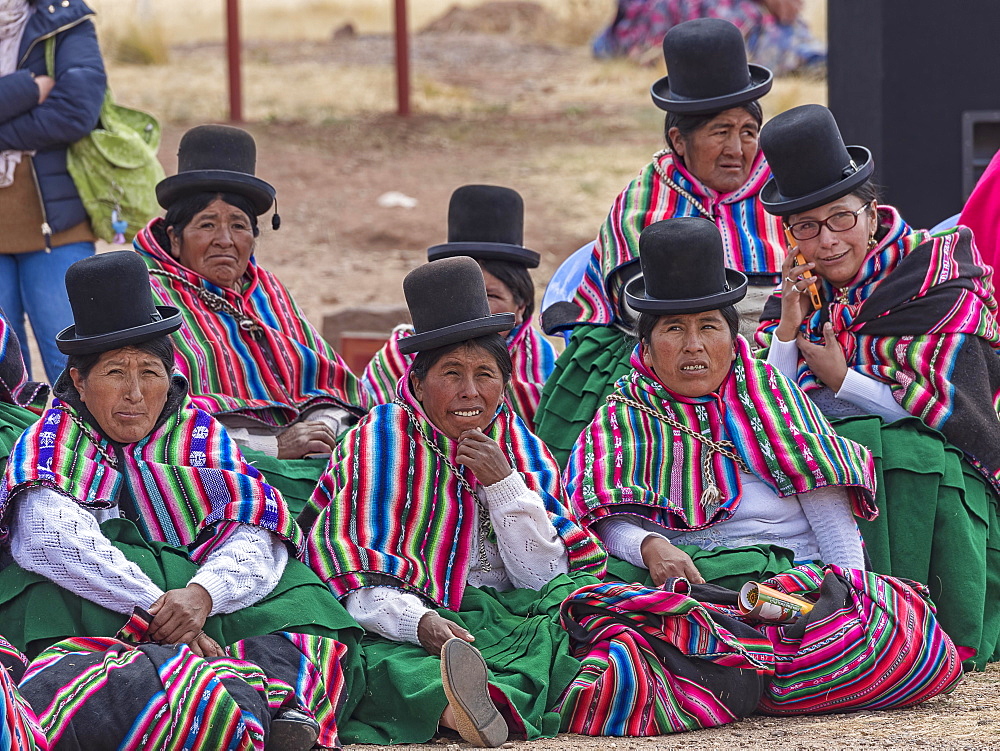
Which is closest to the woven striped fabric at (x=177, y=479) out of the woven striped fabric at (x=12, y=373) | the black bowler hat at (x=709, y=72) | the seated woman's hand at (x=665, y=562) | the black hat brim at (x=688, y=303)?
the woven striped fabric at (x=12, y=373)

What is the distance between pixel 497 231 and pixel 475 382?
1492 mm

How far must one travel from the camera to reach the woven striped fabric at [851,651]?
443cm

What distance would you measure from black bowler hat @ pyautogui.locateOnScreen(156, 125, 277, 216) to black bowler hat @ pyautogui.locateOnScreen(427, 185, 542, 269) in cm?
68

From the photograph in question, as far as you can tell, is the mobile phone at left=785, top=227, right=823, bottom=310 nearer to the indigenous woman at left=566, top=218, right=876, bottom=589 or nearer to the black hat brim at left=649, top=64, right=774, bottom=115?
the indigenous woman at left=566, top=218, right=876, bottom=589

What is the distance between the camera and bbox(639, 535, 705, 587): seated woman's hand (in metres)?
4.50

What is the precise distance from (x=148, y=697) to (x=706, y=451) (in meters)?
1.79

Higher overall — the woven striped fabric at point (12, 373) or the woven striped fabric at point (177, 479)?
the woven striped fabric at point (12, 373)

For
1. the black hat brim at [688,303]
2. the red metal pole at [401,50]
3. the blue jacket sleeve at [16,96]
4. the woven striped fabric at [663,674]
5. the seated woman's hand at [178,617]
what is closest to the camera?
the seated woman's hand at [178,617]

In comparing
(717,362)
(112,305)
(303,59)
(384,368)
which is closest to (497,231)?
(384,368)

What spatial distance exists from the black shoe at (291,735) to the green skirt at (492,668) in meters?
0.28

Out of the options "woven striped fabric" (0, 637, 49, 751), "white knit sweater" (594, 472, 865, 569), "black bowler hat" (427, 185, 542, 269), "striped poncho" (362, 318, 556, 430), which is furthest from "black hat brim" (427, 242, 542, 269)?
"woven striped fabric" (0, 637, 49, 751)

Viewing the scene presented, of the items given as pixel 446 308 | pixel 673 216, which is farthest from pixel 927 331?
pixel 446 308

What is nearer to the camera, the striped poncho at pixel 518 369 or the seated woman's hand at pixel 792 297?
the seated woman's hand at pixel 792 297

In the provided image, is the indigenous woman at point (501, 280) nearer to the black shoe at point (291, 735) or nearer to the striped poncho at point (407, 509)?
the striped poncho at point (407, 509)
